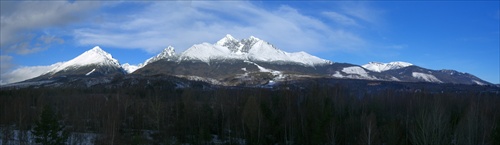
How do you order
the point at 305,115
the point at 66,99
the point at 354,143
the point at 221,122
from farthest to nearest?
the point at 66,99, the point at 221,122, the point at 305,115, the point at 354,143

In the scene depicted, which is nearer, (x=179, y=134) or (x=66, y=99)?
(x=179, y=134)

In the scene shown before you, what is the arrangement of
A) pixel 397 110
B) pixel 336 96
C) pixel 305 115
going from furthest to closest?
1. pixel 397 110
2. pixel 336 96
3. pixel 305 115

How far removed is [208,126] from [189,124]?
3848mm

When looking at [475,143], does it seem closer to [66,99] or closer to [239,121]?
[239,121]

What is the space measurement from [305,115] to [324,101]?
17.1 ft

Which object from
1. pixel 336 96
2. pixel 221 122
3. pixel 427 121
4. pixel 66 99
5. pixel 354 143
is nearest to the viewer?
pixel 427 121

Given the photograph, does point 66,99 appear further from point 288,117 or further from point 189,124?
point 288,117

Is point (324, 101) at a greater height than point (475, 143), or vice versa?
point (324, 101)

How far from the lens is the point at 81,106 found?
9756cm

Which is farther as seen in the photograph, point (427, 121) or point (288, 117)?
point (288, 117)

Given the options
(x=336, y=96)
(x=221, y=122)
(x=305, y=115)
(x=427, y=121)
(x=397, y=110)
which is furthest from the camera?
(x=397, y=110)

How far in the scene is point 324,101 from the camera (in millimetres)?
76938

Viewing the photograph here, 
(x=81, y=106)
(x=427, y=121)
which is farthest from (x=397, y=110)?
(x=81, y=106)

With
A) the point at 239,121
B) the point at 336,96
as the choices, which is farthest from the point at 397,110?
the point at 239,121
